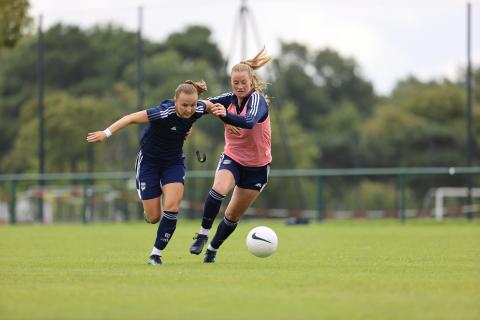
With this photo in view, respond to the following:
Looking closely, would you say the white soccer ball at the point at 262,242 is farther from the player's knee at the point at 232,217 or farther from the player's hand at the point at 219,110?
the player's hand at the point at 219,110

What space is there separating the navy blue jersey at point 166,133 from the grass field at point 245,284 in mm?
1095

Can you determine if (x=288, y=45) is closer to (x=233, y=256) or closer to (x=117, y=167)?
(x=117, y=167)

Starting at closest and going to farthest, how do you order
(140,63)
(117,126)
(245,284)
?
1. (245,284)
2. (117,126)
3. (140,63)

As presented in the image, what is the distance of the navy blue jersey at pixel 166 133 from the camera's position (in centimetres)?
1004

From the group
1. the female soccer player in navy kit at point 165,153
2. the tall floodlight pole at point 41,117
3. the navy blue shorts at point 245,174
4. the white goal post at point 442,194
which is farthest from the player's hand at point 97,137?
the white goal post at point 442,194

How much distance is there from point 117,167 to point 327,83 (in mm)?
36460

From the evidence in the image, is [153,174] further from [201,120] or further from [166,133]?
[201,120]

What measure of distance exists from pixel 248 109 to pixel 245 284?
9.09ft

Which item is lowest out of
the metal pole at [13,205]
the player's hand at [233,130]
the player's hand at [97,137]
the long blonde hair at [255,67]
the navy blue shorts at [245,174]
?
the metal pole at [13,205]

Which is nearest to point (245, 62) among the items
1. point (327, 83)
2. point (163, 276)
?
point (163, 276)

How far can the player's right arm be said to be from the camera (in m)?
9.53

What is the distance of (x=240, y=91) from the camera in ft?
34.0

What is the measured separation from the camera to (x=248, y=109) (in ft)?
33.4

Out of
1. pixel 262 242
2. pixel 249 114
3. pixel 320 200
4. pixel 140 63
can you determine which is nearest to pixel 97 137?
pixel 249 114
